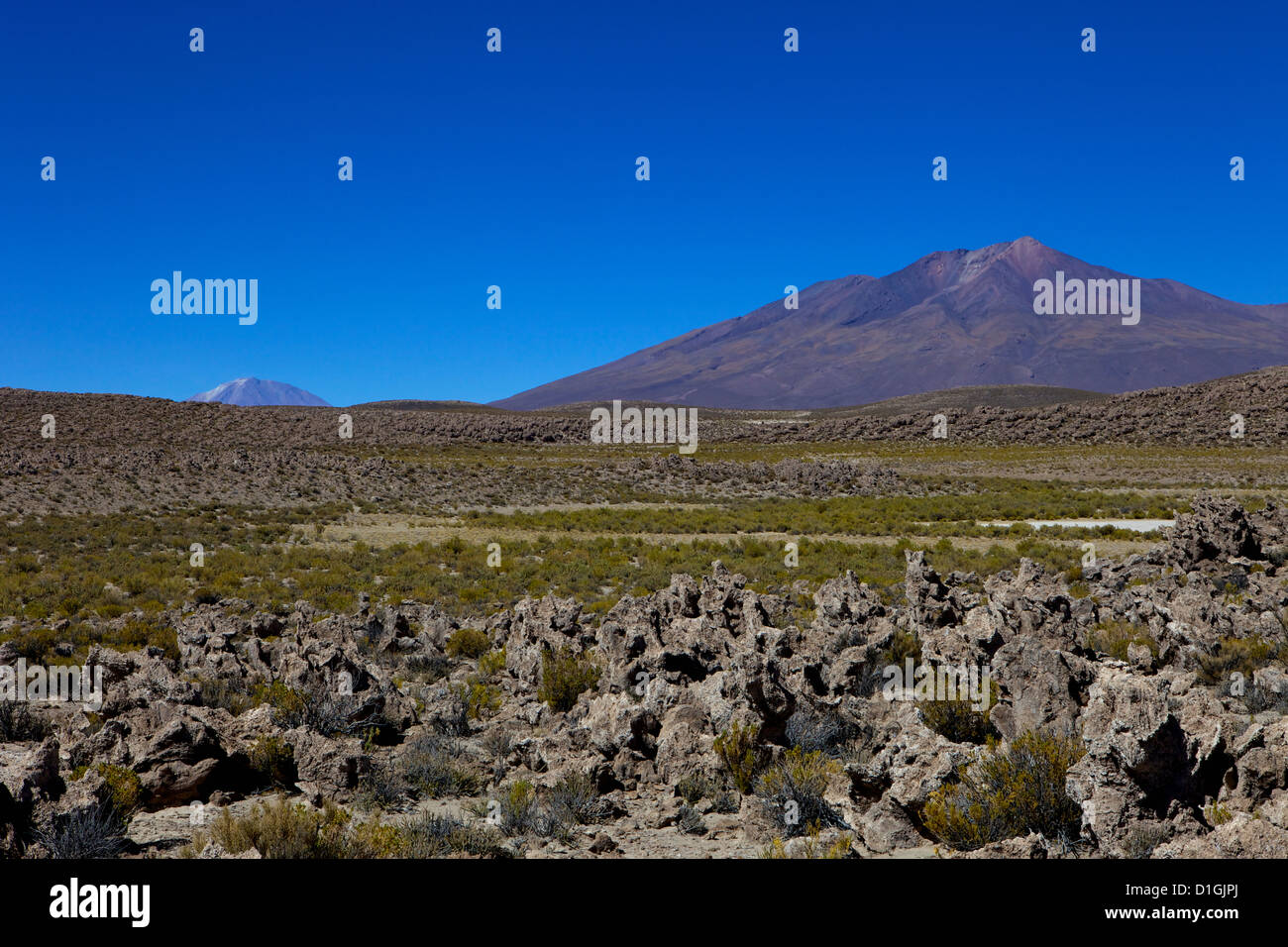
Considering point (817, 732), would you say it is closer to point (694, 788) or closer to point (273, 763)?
point (694, 788)

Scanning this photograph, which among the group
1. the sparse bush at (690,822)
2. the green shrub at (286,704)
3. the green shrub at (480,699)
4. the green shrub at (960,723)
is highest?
the green shrub at (286,704)

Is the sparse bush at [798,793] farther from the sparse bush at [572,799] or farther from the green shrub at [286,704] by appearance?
the green shrub at [286,704]

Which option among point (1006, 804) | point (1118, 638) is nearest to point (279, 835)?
point (1006, 804)

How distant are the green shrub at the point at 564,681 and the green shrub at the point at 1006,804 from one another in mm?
4408

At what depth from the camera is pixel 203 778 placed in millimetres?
6059

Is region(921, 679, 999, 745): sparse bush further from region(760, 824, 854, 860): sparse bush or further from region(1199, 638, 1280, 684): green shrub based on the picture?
region(1199, 638, 1280, 684): green shrub

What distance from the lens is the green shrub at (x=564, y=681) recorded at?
8.76 metres

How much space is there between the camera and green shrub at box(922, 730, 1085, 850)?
4973 millimetres

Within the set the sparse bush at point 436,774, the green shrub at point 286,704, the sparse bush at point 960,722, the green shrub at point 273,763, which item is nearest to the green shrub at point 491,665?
the green shrub at point 286,704

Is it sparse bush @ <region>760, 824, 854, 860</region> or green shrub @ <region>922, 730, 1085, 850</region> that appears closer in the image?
sparse bush @ <region>760, 824, 854, 860</region>

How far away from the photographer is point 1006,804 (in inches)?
197

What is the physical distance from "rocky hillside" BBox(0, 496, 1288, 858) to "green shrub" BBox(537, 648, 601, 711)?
3 centimetres

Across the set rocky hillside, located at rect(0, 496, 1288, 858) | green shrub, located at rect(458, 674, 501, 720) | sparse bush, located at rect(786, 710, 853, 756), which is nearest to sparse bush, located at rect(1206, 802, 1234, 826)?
rocky hillside, located at rect(0, 496, 1288, 858)
